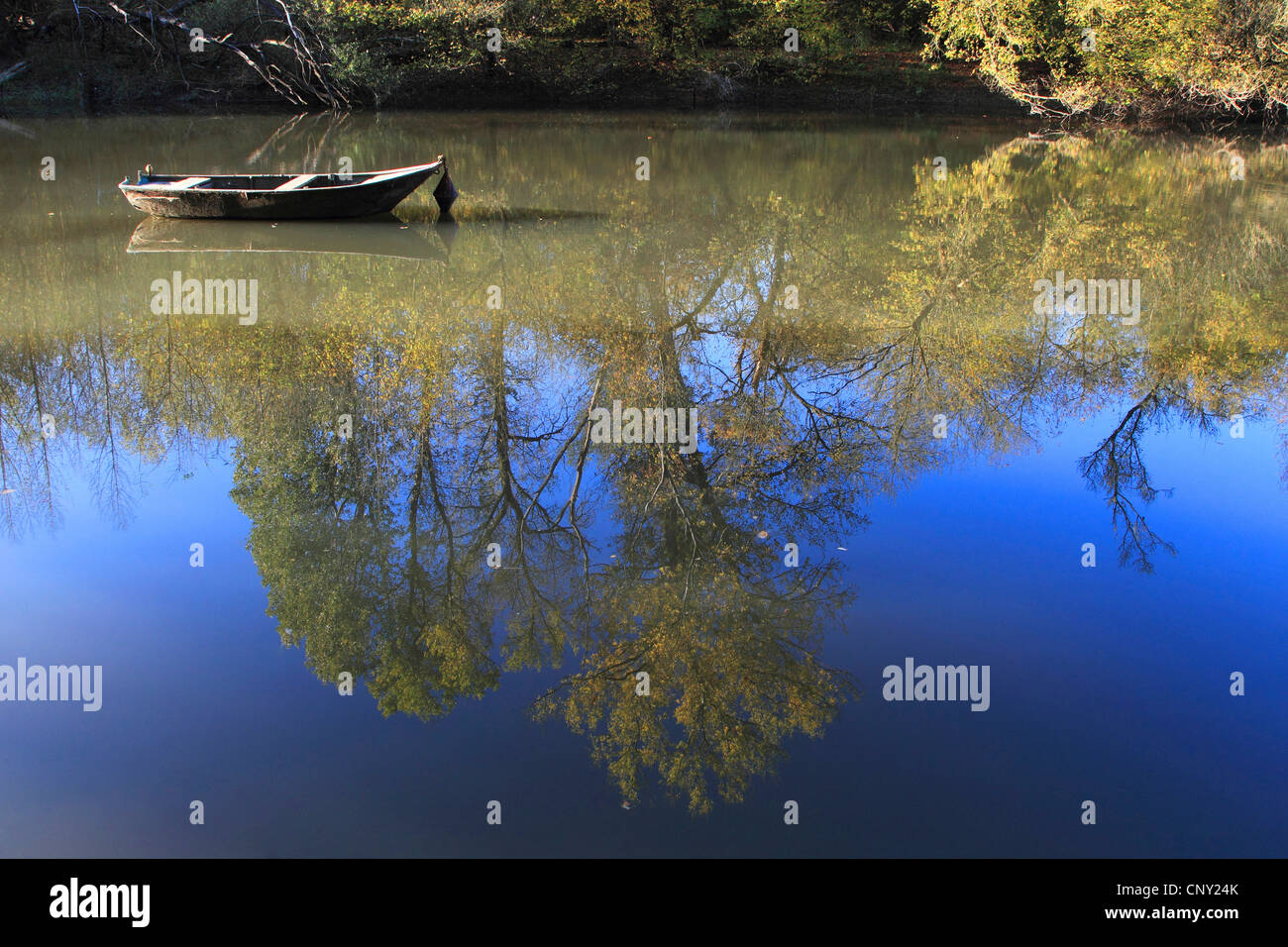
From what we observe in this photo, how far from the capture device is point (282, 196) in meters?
13.8

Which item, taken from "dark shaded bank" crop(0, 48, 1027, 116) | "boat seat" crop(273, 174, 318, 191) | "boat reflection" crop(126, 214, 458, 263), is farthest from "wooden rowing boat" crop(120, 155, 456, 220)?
"dark shaded bank" crop(0, 48, 1027, 116)

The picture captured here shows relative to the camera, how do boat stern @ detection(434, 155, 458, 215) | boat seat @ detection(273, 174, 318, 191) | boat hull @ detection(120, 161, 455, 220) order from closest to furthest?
boat hull @ detection(120, 161, 455, 220) → boat seat @ detection(273, 174, 318, 191) → boat stern @ detection(434, 155, 458, 215)

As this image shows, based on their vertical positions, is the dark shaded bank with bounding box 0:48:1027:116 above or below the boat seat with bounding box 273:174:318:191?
above

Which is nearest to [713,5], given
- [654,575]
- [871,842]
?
[654,575]

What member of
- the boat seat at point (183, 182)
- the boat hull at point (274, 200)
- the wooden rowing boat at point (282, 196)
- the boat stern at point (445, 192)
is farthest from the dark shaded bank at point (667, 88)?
the boat hull at point (274, 200)

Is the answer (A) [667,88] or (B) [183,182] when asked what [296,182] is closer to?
(B) [183,182]

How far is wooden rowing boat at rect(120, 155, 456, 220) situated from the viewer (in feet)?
45.1

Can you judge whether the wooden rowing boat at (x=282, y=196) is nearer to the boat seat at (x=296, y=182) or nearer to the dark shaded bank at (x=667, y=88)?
the boat seat at (x=296, y=182)

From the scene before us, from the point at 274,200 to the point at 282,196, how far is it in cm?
14

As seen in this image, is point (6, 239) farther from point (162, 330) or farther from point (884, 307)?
point (884, 307)

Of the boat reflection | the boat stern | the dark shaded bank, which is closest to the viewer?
the boat reflection

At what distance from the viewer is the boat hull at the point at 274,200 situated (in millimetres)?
13742

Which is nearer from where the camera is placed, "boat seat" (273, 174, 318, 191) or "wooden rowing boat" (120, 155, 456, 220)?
"wooden rowing boat" (120, 155, 456, 220)

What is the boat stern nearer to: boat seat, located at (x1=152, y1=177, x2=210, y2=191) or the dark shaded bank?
boat seat, located at (x1=152, y1=177, x2=210, y2=191)
